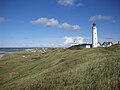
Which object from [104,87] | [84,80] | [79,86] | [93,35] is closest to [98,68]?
[84,80]

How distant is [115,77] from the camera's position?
19.3 metres

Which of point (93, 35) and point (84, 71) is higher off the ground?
point (93, 35)

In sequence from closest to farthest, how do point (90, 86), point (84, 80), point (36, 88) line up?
1. point (90, 86)
2. point (84, 80)
3. point (36, 88)

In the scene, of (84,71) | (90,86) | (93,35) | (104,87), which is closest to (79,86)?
(90,86)

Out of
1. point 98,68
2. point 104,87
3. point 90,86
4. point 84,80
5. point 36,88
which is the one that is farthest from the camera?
point 98,68

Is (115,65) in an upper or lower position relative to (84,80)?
upper

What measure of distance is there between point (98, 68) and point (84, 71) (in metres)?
1.82

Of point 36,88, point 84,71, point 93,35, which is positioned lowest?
point 36,88

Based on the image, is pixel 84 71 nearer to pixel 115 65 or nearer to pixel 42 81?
pixel 115 65

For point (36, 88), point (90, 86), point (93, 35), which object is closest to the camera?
point (90, 86)

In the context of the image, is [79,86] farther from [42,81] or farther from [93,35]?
[93,35]

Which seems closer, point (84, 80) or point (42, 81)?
point (84, 80)

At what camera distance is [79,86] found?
1981 centimetres

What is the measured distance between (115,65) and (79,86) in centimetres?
617
